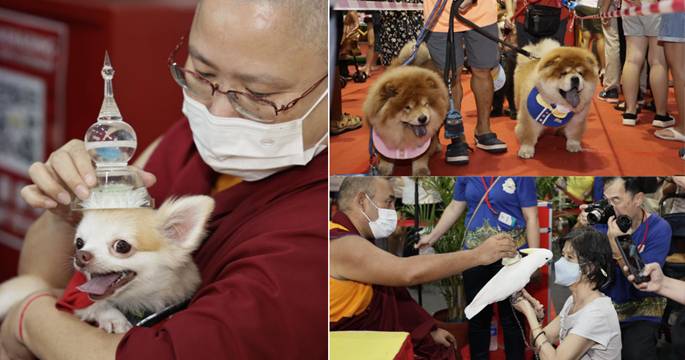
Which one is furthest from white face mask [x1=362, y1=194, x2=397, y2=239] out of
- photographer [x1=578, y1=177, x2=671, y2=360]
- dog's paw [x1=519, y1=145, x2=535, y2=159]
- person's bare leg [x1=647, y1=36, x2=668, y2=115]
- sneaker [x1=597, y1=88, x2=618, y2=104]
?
person's bare leg [x1=647, y1=36, x2=668, y2=115]

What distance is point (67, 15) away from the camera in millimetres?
2145

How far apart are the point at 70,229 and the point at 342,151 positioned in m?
0.67

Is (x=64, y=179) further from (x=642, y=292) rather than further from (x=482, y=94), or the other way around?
(x=642, y=292)

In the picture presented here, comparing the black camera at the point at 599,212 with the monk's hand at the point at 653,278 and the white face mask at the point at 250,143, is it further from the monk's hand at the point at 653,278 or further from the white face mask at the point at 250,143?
the white face mask at the point at 250,143

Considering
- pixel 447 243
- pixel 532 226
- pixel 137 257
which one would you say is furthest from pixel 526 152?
pixel 137 257

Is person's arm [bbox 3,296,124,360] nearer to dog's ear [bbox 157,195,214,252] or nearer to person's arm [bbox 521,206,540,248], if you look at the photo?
dog's ear [bbox 157,195,214,252]

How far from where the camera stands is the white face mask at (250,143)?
1.52 meters

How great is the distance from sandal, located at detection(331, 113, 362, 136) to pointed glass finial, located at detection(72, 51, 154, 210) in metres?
0.43

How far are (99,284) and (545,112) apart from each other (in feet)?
3.33

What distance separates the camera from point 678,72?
1548mm

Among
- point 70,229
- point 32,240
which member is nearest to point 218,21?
point 70,229

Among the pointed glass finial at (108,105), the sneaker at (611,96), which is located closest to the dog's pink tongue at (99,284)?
the pointed glass finial at (108,105)

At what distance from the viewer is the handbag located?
155cm

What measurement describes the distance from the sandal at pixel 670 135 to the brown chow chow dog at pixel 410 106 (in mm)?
466
